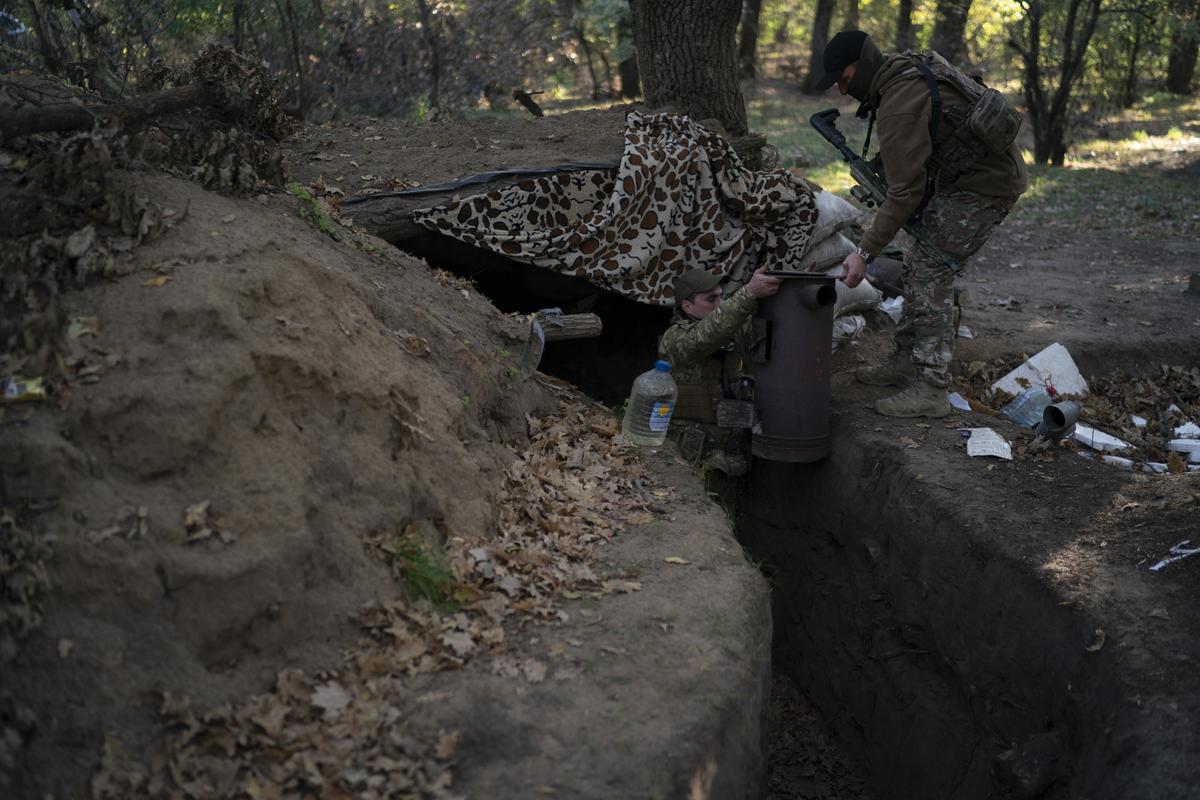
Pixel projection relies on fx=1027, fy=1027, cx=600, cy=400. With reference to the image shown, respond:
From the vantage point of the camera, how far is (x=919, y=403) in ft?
21.3

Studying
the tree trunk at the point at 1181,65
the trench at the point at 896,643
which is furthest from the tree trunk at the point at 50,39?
the tree trunk at the point at 1181,65

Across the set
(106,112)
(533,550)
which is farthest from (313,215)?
(533,550)

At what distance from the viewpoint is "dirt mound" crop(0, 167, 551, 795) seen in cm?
325

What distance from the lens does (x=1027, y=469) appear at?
5824mm

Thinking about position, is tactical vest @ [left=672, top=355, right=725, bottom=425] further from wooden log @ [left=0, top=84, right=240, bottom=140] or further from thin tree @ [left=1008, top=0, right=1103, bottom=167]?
thin tree @ [left=1008, top=0, right=1103, bottom=167]

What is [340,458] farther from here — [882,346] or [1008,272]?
[1008,272]

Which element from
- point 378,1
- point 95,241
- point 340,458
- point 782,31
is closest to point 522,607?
point 340,458

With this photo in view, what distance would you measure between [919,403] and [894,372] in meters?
0.49

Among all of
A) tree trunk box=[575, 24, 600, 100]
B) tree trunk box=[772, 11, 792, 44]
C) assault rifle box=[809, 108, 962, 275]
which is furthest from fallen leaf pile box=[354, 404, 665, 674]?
tree trunk box=[772, 11, 792, 44]

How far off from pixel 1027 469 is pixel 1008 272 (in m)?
5.40

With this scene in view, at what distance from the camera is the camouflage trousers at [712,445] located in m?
6.62

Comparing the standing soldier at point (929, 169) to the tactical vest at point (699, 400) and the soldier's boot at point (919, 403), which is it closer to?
the soldier's boot at point (919, 403)

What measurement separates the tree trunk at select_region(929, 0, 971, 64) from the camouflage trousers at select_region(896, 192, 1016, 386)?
12789mm

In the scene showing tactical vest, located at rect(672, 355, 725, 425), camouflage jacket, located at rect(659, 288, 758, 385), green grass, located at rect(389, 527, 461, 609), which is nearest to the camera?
green grass, located at rect(389, 527, 461, 609)
